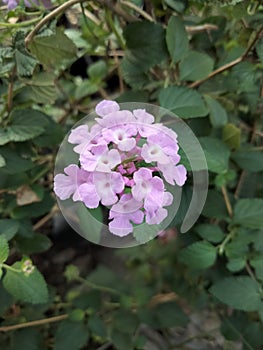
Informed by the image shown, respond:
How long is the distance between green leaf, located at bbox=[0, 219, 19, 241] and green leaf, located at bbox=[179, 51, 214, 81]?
36 centimetres

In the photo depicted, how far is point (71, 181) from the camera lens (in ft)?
1.93

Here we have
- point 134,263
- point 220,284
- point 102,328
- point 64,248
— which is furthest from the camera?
point 64,248

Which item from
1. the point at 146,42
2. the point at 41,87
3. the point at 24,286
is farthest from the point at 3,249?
the point at 146,42

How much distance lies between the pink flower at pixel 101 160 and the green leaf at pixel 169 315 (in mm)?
541

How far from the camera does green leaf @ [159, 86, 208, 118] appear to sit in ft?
2.64

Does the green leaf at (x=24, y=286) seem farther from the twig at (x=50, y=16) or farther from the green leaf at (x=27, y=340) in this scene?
the twig at (x=50, y=16)

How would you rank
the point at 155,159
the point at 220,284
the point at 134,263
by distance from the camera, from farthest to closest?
the point at 134,263
the point at 220,284
the point at 155,159

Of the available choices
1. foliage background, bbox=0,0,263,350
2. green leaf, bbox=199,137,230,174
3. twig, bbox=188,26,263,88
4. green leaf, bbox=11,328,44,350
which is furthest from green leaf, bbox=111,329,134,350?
twig, bbox=188,26,263,88

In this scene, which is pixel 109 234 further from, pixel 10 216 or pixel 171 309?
pixel 171 309

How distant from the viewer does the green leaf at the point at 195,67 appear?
88 cm

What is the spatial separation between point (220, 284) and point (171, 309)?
21 centimetres

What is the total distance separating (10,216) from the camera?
88 centimetres

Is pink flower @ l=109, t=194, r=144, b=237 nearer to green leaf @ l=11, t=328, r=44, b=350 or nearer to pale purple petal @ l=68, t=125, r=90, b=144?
pale purple petal @ l=68, t=125, r=90, b=144

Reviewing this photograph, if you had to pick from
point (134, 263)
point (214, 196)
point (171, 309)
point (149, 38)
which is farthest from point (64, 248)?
point (149, 38)
